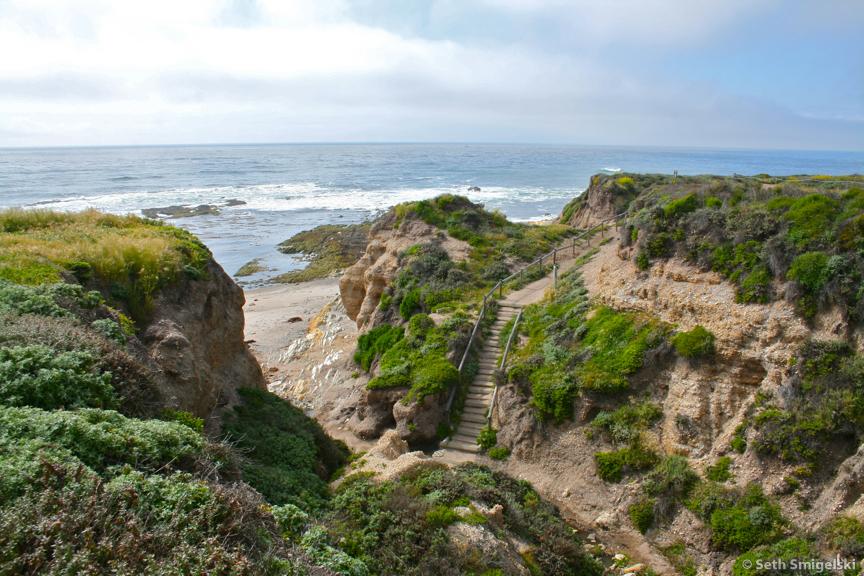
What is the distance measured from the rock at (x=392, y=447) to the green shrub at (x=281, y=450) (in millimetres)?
1403

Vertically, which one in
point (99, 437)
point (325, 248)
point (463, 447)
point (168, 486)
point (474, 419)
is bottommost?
point (463, 447)

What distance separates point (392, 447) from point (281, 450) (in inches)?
129

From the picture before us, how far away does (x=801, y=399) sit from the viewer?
1227 centimetres

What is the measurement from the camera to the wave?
7894 centimetres

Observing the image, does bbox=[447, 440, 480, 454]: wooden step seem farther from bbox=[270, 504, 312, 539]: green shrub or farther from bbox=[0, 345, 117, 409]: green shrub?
bbox=[0, 345, 117, 409]: green shrub

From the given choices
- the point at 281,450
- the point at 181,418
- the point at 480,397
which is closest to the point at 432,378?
the point at 480,397

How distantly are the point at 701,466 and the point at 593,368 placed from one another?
400cm

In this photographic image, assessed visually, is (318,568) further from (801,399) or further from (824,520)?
(801,399)

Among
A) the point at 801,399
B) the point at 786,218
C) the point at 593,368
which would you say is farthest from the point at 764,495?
the point at 786,218

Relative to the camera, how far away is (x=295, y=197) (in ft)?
302

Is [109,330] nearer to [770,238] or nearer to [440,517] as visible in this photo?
[440,517]

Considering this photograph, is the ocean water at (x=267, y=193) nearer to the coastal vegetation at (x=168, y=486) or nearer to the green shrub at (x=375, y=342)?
the green shrub at (x=375, y=342)

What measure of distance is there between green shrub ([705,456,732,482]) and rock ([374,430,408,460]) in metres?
8.08

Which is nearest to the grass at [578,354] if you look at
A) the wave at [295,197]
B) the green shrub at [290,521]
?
the green shrub at [290,521]
